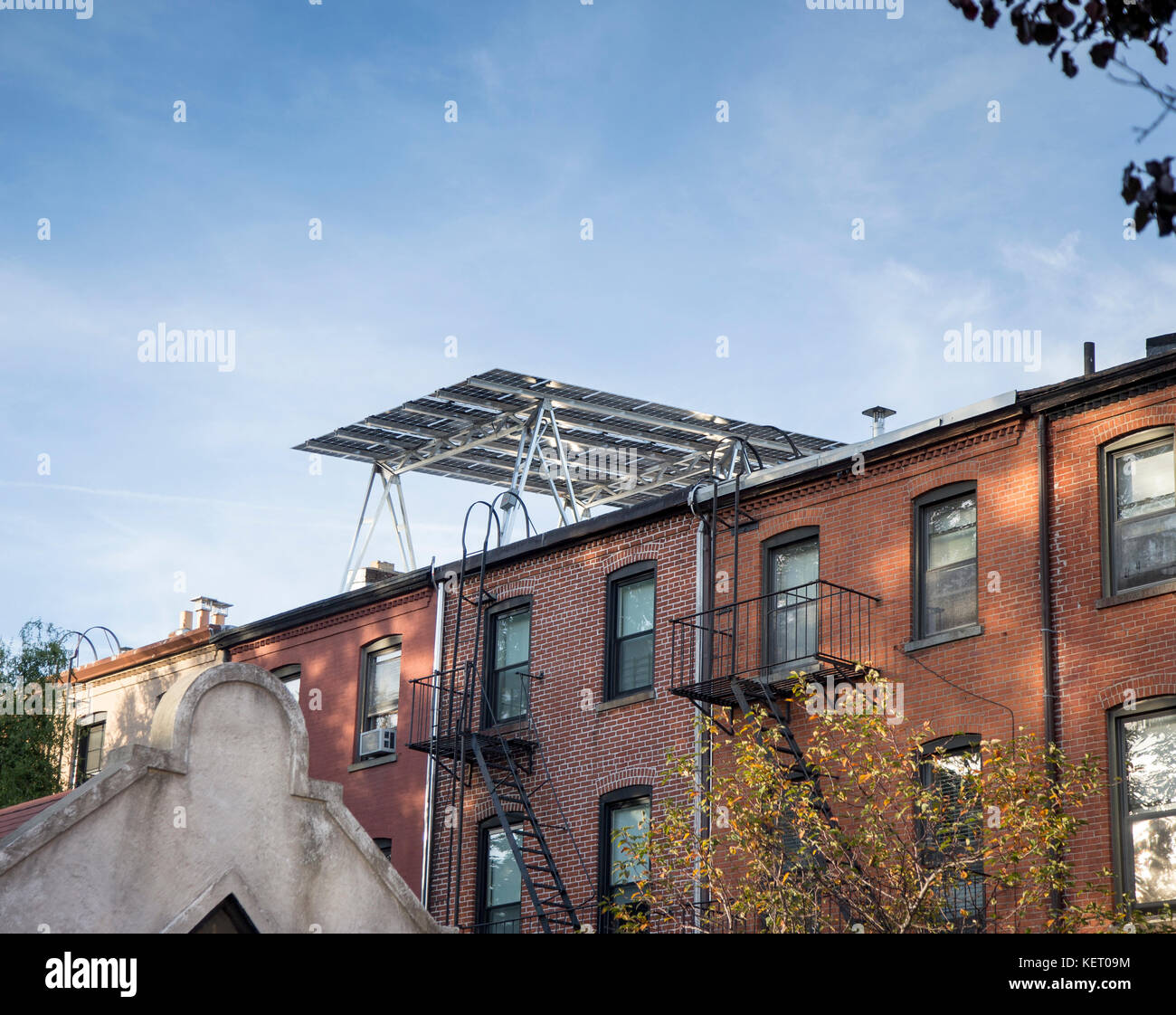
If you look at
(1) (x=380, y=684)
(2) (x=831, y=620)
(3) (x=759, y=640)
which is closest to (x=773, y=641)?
(3) (x=759, y=640)

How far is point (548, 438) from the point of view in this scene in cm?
3212

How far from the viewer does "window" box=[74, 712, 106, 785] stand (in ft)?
115

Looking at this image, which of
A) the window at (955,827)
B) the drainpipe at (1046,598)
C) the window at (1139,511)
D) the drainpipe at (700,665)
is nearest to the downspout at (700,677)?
the drainpipe at (700,665)

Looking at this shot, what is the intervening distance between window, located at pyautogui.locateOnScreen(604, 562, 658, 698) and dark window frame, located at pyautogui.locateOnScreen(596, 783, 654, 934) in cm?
157

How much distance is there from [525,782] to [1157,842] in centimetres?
1080

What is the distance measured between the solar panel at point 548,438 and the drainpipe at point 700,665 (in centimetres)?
535

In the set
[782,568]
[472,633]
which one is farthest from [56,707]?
[782,568]

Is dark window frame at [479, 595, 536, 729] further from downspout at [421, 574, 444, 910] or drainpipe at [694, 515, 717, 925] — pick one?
drainpipe at [694, 515, 717, 925]

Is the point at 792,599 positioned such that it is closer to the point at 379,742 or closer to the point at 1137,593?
the point at 1137,593

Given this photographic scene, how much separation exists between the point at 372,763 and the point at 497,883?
3.81 m

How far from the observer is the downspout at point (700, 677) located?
73.1 ft

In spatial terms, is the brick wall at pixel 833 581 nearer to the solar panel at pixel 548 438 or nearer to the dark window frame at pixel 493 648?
the dark window frame at pixel 493 648
